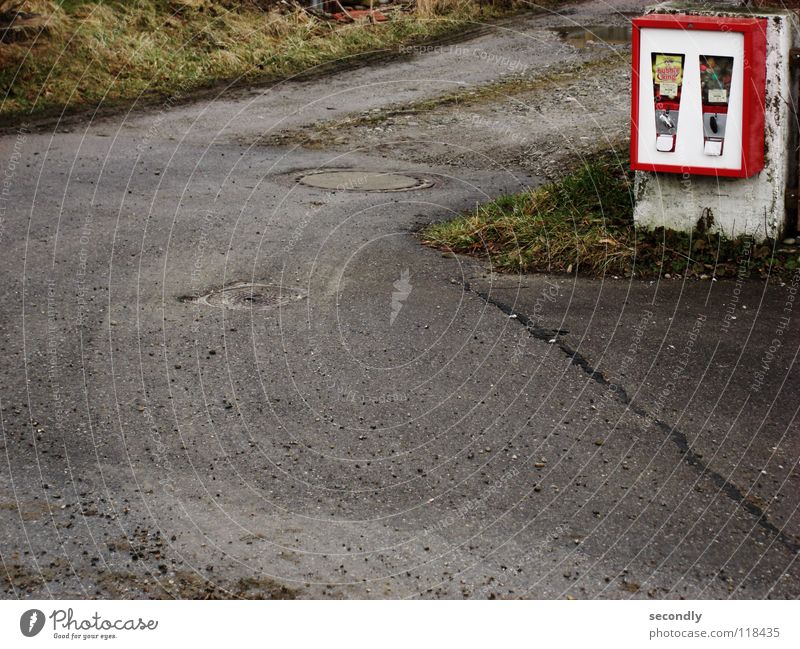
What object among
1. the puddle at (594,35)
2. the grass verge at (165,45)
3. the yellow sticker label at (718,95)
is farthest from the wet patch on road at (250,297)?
the puddle at (594,35)

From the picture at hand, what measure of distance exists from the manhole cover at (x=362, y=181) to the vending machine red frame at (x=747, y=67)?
3.03m

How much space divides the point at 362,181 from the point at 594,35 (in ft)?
24.9

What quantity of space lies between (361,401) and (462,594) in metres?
1.84

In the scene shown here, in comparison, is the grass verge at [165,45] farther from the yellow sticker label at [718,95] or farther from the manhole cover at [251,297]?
the yellow sticker label at [718,95]

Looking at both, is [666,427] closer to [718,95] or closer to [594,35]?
[718,95]

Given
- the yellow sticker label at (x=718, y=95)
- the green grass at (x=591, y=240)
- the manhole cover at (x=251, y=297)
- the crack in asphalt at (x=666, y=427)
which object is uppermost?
the yellow sticker label at (x=718, y=95)

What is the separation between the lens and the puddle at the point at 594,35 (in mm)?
16094

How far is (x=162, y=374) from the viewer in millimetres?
6332

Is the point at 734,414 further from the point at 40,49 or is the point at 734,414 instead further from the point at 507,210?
the point at 40,49

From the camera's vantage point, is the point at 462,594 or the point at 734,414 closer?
the point at 462,594

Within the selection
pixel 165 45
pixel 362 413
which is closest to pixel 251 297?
pixel 362 413

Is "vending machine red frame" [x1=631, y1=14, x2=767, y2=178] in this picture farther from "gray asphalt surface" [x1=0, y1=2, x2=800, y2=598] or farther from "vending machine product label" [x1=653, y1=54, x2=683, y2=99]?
"gray asphalt surface" [x1=0, y1=2, x2=800, y2=598]

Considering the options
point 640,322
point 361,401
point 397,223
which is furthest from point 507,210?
point 361,401

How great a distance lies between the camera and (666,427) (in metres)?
5.57
